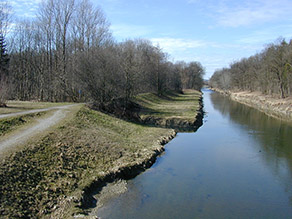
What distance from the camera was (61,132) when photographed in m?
14.9

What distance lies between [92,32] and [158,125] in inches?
765

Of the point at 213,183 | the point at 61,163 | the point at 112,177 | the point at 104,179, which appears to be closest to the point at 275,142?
the point at 213,183

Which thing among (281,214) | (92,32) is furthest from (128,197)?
(92,32)

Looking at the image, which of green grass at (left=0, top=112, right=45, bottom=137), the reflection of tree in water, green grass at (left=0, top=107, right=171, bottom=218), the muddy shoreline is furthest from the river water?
green grass at (left=0, top=112, right=45, bottom=137)

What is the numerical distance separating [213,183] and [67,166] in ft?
21.5

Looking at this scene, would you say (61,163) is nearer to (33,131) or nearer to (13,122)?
(33,131)

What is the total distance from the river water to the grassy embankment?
3.38 feet

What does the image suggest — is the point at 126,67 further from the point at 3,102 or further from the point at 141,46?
the point at 141,46

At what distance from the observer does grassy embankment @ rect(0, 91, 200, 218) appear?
8734mm

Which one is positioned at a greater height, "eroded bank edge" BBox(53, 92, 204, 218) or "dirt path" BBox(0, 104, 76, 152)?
"dirt path" BBox(0, 104, 76, 152)

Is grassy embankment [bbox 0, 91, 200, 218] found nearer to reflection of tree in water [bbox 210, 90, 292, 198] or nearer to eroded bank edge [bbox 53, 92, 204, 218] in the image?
eroded bank edge [bbox 53, 92, 204, 218]

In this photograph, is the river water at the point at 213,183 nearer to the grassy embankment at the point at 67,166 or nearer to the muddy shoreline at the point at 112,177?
the muddy shoreline at the point at 112,177

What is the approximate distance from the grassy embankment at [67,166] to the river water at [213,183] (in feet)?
3.38

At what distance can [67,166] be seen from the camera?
38.2ft
